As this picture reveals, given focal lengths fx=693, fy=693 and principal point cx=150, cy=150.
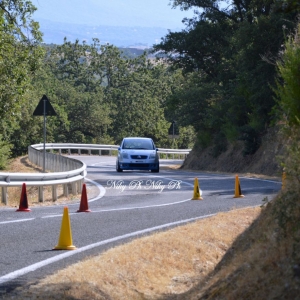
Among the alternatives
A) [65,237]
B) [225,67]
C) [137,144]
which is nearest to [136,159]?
[137,144]

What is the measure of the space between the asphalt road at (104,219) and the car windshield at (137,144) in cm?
727

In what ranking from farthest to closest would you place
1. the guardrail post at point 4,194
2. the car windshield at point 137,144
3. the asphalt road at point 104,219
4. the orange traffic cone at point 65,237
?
A: 1. the car windshield at point 137,144
2. the guardrail post at point 4,194
3. the orange traffic cone at point 65,237
4. the asphalt road at point 104,219

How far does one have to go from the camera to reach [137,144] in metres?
31.3

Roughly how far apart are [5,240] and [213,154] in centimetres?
3085

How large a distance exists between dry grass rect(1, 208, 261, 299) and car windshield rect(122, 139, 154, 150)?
1866 centimetres

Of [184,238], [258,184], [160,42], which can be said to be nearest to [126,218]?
[184,238]

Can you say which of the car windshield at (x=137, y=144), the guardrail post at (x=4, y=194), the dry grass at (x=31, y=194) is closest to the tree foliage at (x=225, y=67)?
the car windshield at (x=137, y=144)

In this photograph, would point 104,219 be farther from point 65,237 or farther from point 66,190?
point 66,190

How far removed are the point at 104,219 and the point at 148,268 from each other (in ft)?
15.0

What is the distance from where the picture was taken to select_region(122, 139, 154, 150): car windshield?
30.9 meters

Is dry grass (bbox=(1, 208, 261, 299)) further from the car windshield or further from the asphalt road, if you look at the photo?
the car windshield

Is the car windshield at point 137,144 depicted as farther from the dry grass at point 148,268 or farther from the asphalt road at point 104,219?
the dry grass at point 148,268

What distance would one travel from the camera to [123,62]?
91.8m

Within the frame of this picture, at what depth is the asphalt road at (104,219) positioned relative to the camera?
30.5ft
